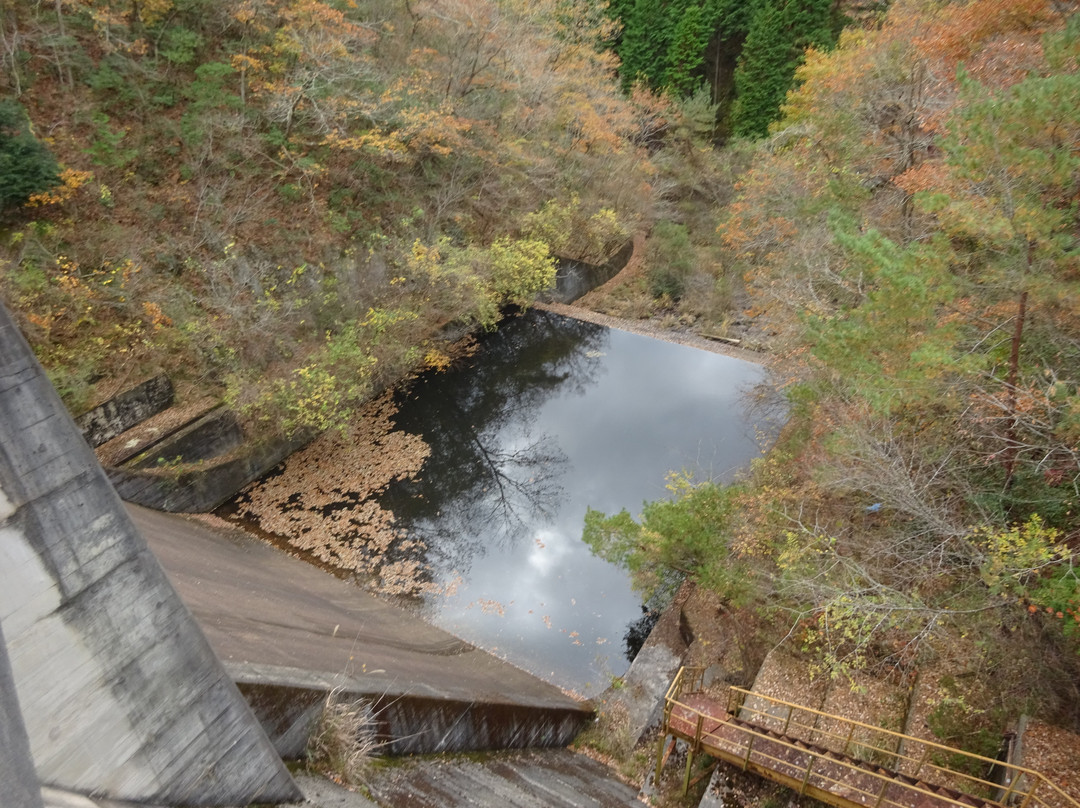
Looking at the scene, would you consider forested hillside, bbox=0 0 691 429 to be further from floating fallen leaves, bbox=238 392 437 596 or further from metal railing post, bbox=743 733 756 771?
metal railing post, bbox=743 733 756 771

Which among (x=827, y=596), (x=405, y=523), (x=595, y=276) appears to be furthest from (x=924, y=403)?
(x=595, y=276)

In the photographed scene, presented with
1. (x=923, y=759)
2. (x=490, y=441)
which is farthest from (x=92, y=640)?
(x=490, y=441)

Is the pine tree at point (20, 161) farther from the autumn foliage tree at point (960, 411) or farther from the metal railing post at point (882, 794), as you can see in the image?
the metal railing post at point (882, 794)

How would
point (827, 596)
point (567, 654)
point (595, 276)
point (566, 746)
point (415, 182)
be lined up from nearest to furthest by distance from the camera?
point (827, 596) < point (566, 746) < point (567, 654) < point (415, 182) < point (595, 276)

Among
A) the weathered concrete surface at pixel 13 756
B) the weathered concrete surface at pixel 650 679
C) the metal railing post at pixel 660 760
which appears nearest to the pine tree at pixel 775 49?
the weathered concrete surface at pixel 650 679

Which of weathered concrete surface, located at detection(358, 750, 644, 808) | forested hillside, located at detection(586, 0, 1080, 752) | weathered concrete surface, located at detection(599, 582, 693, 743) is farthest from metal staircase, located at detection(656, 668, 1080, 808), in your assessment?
weathered concrete surface, located at detection(599, 582, 693, 743)

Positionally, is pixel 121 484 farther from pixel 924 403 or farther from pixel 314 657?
pixel 924 403
